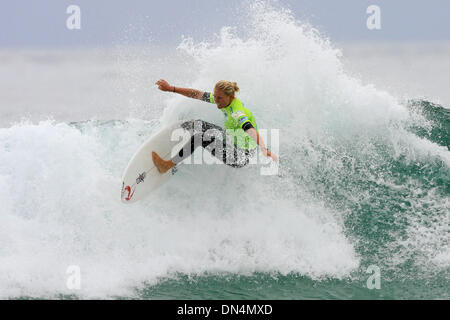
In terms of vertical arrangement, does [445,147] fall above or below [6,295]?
above

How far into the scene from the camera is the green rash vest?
18.6 feet

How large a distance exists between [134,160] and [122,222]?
28.2 inches

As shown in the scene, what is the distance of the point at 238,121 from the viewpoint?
5.70 meters

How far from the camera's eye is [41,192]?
6.29m

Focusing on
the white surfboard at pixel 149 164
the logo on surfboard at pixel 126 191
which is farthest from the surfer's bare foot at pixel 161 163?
the logo on surfboard at pixel 126 191

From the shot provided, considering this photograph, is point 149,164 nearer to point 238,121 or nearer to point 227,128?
point 227,128

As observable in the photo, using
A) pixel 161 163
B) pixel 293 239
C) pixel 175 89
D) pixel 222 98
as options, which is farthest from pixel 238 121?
pixel 293 239

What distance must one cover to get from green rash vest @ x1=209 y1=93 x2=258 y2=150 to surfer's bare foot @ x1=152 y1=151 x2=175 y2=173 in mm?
840

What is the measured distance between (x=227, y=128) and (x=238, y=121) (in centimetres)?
32

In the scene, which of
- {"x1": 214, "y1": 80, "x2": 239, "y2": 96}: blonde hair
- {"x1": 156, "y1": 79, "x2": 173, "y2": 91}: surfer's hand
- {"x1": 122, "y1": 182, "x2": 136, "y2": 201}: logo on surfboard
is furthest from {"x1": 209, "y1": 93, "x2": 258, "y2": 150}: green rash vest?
{"x1": 122, "y1": 182, "x2": 136, "y2": 201}: logo on surfboard

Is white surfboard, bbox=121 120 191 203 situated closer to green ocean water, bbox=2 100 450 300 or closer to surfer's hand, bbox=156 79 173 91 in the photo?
green ocean water, bbox=2 100 450 300
